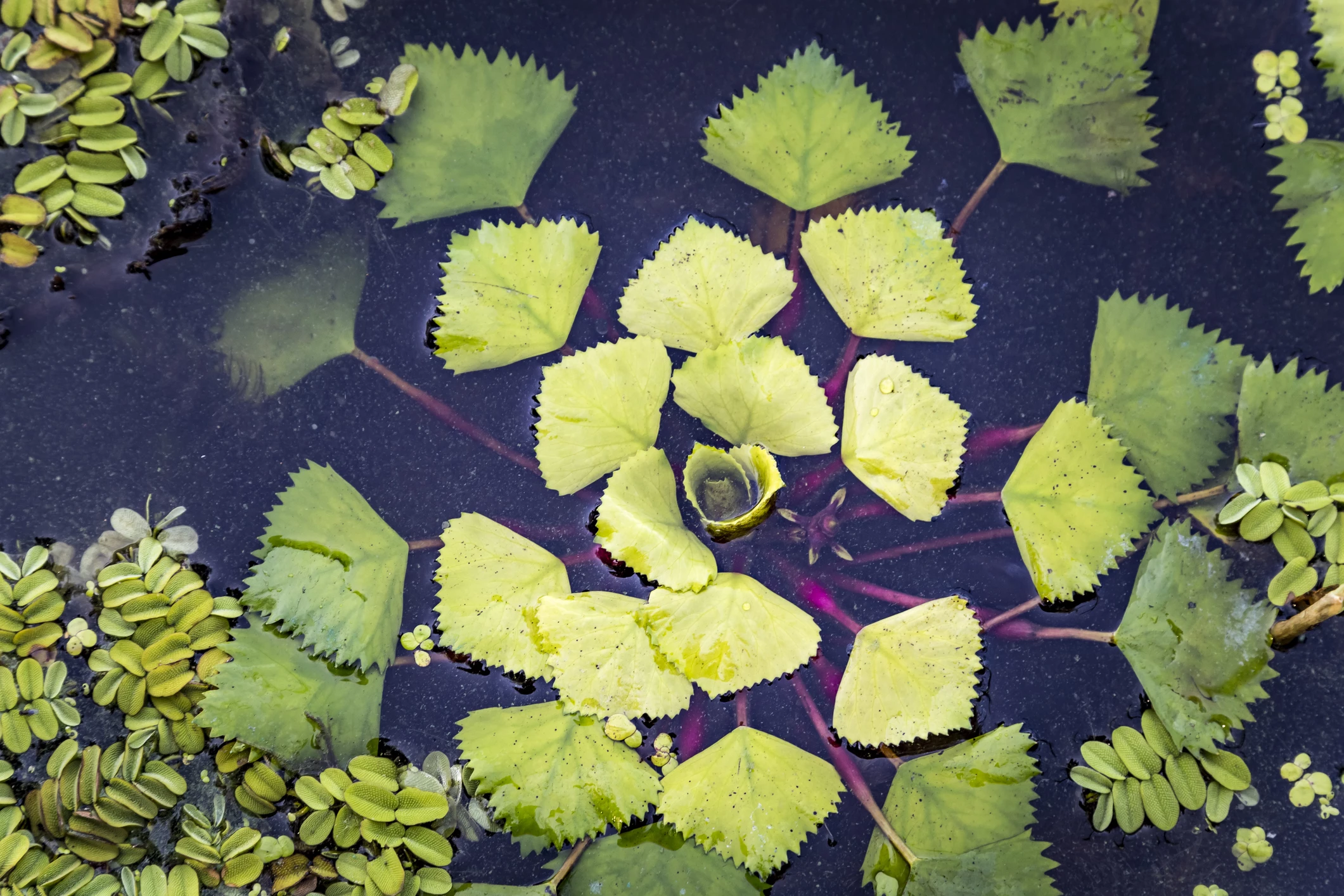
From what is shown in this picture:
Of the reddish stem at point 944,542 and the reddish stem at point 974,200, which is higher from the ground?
the reddish stem at point 974,200

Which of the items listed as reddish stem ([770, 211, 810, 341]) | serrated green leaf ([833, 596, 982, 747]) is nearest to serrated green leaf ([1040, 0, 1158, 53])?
reddish stem ([770, 211, 810, 341])

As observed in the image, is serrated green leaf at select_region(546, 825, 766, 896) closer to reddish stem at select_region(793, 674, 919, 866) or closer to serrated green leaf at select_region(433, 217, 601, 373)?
reddish stem at select_region(793, 674, 919, 866)

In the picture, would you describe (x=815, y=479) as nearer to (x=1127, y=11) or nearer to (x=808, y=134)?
(x=808, y=134)

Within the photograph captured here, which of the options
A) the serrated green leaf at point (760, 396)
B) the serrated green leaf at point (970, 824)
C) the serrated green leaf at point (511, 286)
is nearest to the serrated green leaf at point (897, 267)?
the serrated green leaf at point (760, 396)

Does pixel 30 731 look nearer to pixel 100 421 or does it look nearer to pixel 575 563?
pixel 100 421

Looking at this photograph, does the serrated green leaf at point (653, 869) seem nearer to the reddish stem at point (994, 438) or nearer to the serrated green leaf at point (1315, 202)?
the reddish stem at point (994, 438)

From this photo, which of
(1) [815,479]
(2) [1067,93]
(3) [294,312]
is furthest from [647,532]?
(2) [1067,93]
